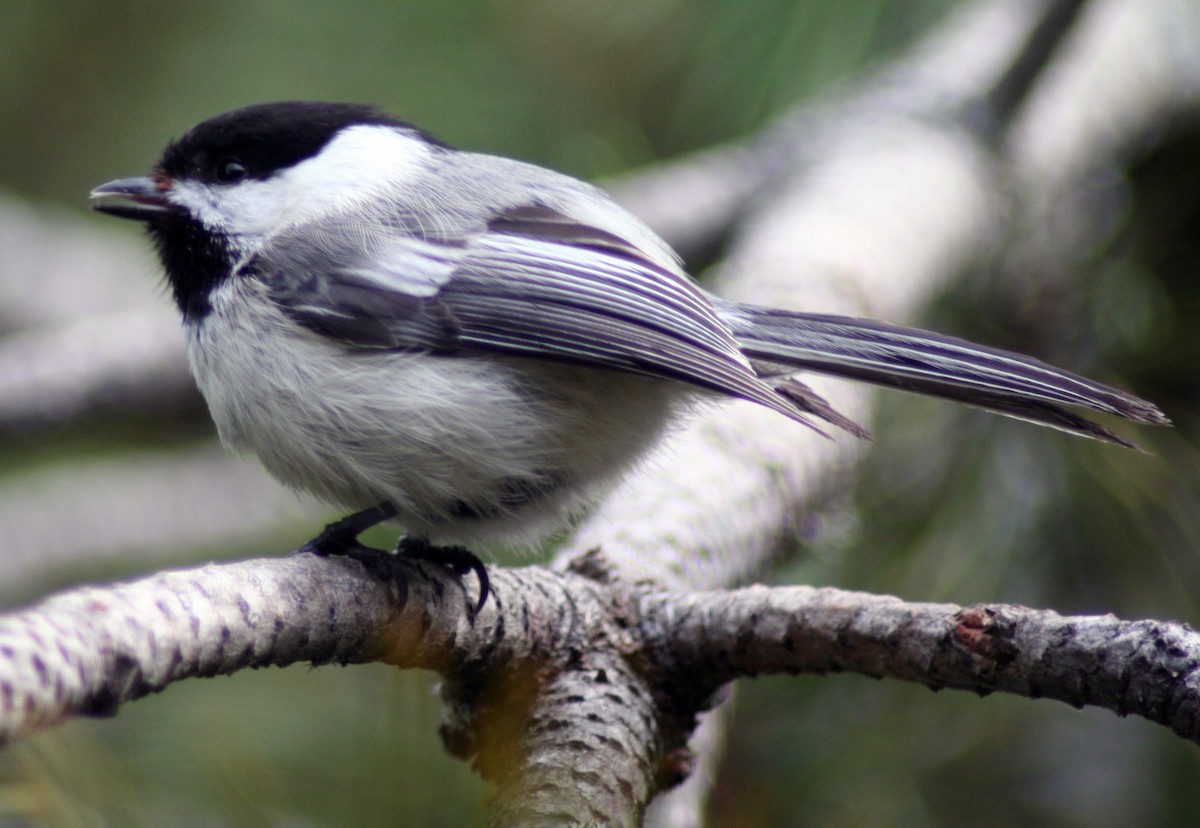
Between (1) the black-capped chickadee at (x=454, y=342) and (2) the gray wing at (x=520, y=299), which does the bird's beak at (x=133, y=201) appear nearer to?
(1) the black-capped chickadee at (x=454, y=342)

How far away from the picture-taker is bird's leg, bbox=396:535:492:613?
3.78 feet

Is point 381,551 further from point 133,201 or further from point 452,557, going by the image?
point 133,201

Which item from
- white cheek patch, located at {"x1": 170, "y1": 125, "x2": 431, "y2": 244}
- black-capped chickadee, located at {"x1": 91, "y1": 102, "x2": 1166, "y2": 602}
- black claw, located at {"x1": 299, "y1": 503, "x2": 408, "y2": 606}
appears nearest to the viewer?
black claw, located at {"x1": 299, "y1": 503, "x2": 408, "y2": 606}

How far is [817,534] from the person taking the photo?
1.68 meters

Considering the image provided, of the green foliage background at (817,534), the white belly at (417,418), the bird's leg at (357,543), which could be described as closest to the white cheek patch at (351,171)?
the white belly at (417,418)

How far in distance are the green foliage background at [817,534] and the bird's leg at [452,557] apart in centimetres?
14

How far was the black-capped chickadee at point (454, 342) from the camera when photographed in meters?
1.23

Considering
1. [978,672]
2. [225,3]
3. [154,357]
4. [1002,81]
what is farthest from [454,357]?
[225,3]

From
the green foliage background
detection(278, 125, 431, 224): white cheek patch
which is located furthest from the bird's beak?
the green foliage background

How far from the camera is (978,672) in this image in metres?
0.85

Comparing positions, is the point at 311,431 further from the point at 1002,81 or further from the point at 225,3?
the point at 225,3

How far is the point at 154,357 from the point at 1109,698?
1.87 metres

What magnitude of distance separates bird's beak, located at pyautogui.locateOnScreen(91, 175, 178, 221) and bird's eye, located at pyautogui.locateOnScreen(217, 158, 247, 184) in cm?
8

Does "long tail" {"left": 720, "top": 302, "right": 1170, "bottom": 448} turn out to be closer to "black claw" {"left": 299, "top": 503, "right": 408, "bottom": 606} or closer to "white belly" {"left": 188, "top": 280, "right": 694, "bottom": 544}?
"white belly" {"left": 188, "top": 280, "right": 694, "bottom": 544}
